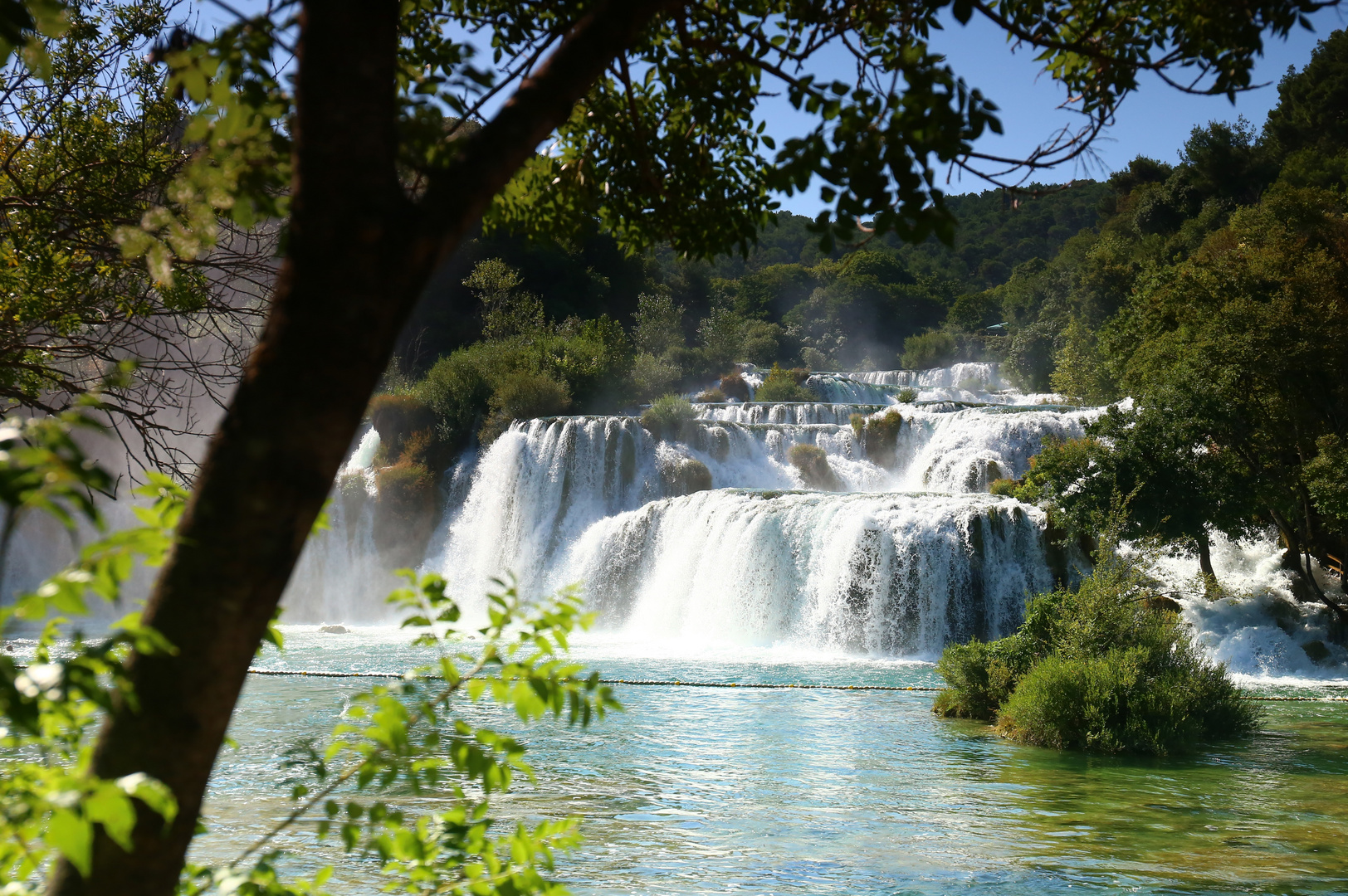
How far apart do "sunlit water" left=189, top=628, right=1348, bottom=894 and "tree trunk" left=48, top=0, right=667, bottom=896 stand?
4853 mm

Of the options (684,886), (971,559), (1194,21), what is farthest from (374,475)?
(1194,21)

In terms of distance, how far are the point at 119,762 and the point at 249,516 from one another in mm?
359

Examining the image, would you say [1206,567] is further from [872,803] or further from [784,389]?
[784,389]

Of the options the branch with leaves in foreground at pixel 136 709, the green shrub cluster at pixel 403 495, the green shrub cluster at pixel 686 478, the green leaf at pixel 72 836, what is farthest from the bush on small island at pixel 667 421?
the green leaf at pixel 72 836

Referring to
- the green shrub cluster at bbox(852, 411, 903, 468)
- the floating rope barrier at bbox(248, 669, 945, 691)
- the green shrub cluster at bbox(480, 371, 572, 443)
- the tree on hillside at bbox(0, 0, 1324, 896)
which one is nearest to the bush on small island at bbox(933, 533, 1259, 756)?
the floating rope barrier at bbox(248, 669, 945, 691)

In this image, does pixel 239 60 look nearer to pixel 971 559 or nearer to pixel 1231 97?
pixel 1231 97

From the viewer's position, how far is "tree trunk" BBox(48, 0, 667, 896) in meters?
1.33

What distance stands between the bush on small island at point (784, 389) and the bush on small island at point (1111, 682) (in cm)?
2516

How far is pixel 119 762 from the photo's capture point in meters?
1.31

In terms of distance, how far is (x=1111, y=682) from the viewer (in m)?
9.81

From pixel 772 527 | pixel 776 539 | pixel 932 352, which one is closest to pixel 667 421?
pixel 772 527

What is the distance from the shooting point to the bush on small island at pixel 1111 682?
9.85 metres

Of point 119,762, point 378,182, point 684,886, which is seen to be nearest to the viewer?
point 119,762

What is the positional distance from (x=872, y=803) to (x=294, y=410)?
7484mm
